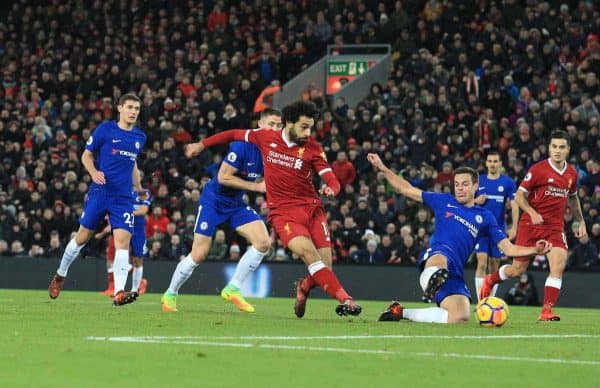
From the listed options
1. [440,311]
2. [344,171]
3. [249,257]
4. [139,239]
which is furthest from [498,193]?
[344,171]

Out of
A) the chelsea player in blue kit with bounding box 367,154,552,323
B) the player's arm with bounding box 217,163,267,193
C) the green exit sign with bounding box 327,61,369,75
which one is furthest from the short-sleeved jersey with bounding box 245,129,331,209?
the green exit sign with bounding box 327,61,369,75

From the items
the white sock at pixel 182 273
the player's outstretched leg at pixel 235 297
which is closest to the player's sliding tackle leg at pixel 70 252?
the white sock at pixel 182 273

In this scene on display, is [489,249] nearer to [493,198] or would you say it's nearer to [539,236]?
[493,198]

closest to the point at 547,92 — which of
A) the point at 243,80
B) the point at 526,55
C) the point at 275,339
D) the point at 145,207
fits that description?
the point at 526,55

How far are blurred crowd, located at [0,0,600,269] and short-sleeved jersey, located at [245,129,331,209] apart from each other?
10433 mm

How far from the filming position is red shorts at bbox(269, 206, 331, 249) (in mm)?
13000

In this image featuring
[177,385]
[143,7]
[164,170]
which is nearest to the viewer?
[177,385]

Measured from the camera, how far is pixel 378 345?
951 cm

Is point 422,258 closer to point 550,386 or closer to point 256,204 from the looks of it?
point 550,386

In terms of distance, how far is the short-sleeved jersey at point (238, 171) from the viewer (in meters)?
14.6

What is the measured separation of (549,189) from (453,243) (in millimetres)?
3360

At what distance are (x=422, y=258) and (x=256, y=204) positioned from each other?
44.0 feet

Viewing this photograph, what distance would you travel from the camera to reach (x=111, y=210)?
15.1 m

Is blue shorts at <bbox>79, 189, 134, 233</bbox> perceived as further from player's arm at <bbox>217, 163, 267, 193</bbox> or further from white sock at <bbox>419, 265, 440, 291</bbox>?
white sock at <bbox>419, 265, 440, 291</bbox>
